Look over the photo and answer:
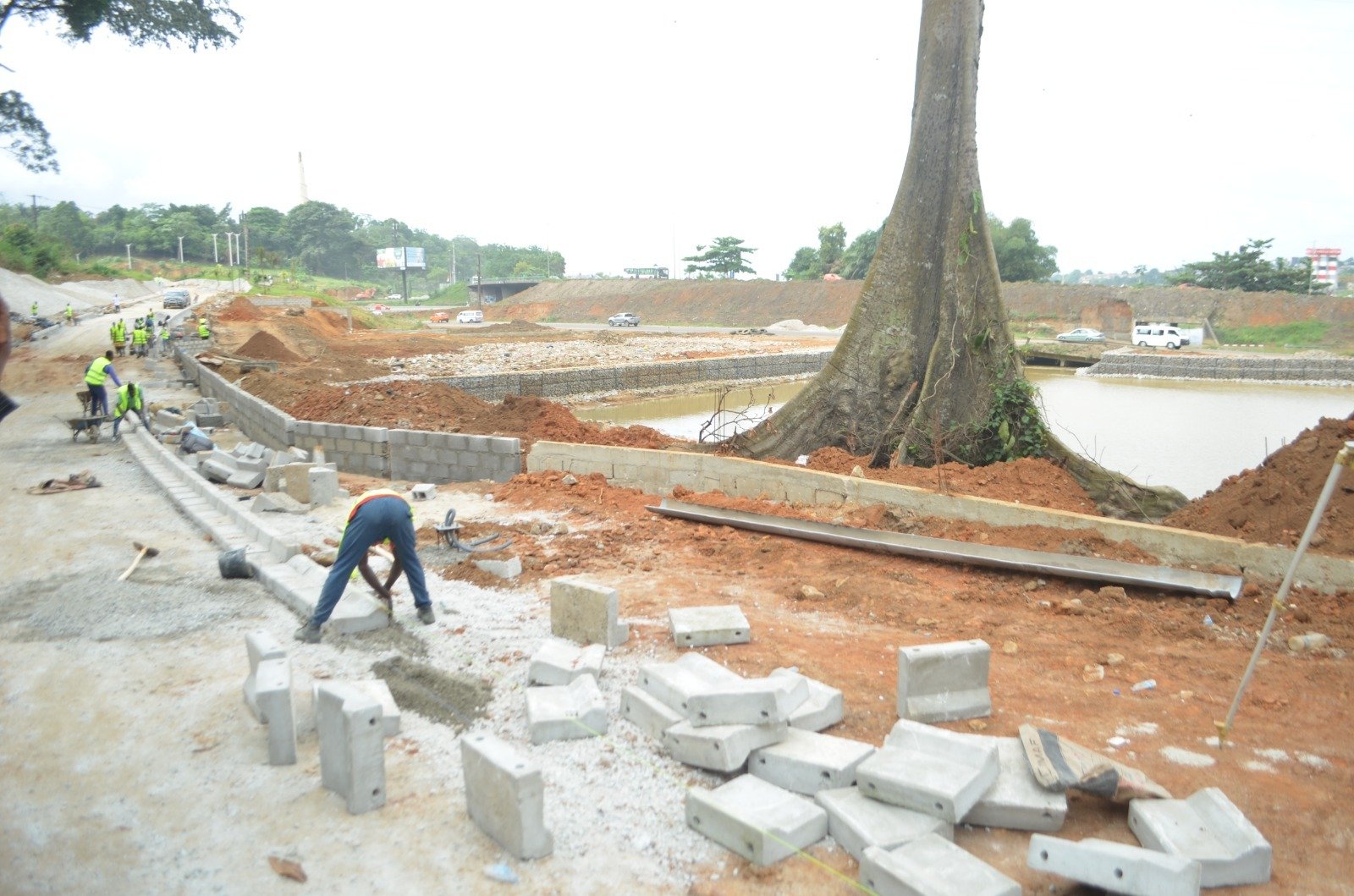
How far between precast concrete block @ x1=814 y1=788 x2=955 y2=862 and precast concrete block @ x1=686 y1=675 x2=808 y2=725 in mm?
497

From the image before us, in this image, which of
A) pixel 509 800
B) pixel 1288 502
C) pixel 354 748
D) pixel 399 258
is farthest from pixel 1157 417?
pixel 399 258

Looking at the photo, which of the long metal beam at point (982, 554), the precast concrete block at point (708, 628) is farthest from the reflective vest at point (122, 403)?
the precast concrete block at point (708, 628)

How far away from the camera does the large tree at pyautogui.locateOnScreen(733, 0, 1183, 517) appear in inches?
452

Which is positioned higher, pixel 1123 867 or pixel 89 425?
pixel 1123 867

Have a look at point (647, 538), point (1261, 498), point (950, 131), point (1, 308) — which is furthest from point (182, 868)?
point (950, 131)

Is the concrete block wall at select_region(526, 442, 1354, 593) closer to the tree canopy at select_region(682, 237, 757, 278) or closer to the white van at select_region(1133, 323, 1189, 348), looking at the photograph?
the white van at select_region(1133, 323, 1189, 348)

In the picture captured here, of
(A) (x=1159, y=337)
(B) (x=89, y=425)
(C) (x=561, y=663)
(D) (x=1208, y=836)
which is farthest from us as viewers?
(A) (x=1159, y=337)

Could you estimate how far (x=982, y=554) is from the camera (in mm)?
7766

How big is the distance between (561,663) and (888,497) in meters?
4.87

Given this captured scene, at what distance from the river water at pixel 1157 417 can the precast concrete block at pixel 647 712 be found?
765cm

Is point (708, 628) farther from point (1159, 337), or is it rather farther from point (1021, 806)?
point (1159, 337)

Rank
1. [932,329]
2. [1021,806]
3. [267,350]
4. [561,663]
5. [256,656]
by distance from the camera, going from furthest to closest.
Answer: [267,350], [932,329], [561,663], [256,656], [1021,806]

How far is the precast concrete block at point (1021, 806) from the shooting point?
12.8ft

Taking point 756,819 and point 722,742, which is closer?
point 756,819
